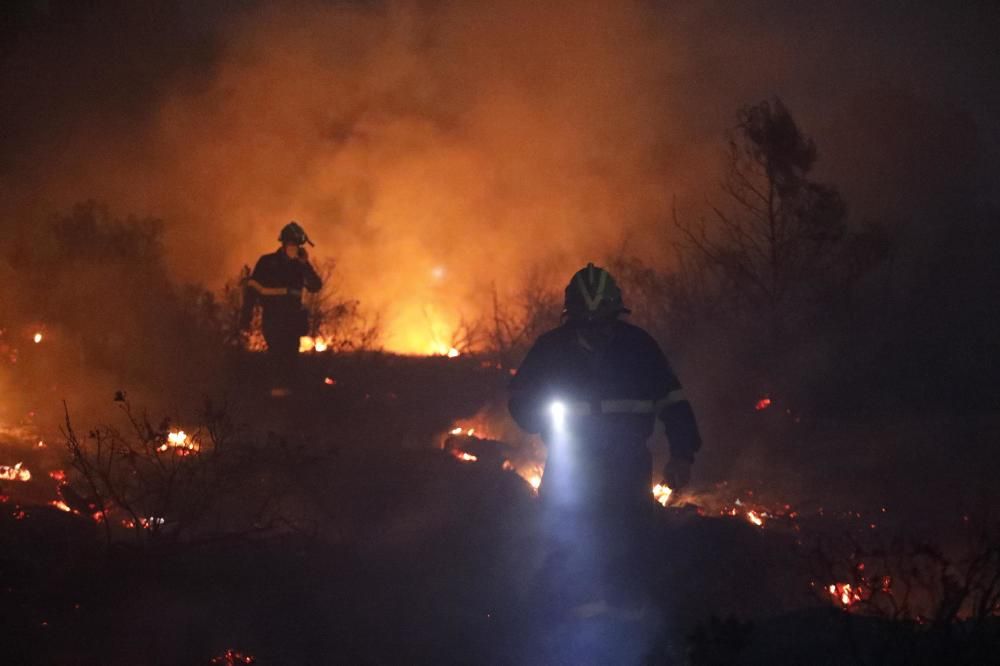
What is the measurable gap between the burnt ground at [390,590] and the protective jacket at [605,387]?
0.59 meters

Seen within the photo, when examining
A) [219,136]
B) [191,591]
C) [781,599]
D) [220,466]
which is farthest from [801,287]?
[219,136]

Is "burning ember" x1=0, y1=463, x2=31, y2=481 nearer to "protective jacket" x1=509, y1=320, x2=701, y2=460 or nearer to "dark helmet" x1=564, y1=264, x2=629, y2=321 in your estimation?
"protective jacket" x1=509, y1=320, x2=701, y2=460

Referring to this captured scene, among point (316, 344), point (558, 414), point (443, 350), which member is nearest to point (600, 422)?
point (558, 414)

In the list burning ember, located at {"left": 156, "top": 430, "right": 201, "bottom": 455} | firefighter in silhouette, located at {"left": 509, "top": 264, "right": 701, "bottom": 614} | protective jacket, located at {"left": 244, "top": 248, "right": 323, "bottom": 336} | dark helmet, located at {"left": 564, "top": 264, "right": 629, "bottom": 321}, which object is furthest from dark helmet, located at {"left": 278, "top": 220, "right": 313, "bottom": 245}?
dark helmet, located at {"left": 564, "top": 264, "right": 629, "bottom": 321}

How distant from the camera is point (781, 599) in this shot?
199 inches

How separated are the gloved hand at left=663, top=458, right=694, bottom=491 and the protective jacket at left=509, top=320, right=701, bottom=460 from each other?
0.09 feet

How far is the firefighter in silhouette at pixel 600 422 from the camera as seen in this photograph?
4.29 metres

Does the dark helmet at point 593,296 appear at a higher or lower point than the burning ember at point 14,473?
higher

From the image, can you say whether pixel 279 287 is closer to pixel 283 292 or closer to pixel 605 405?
pixel 283 292

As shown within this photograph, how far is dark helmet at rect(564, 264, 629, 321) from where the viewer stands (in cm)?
426

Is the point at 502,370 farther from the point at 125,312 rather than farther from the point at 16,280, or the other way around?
the point at 16,280

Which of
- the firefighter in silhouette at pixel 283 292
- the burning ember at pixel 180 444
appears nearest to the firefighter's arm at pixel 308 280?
the firefighter in silhouette at pixel 283 292

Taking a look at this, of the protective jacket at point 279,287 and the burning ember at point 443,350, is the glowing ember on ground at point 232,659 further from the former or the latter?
the burning ember at point 443,350

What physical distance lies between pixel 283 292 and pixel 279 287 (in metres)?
0.06
